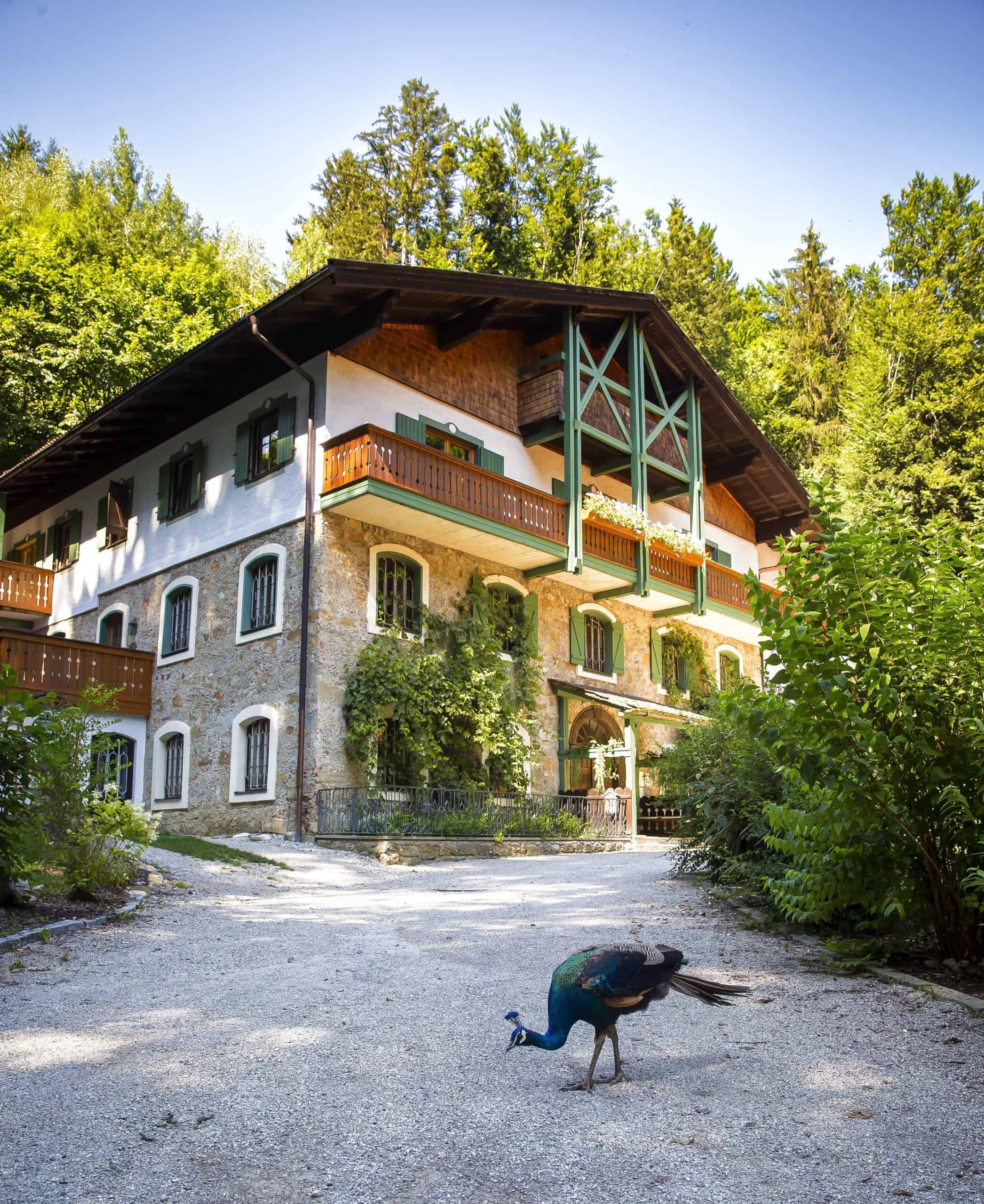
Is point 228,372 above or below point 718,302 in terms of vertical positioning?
below

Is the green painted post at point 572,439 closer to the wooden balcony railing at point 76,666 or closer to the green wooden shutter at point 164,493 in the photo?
the green wooden shutter at point 164,493

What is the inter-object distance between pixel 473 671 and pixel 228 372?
6.59 metres

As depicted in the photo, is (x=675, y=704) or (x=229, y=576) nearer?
(x=229, y=576)

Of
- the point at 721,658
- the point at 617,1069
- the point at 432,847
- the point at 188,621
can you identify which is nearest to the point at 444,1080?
the point at 617,1069

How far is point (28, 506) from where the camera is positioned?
81.3 feet

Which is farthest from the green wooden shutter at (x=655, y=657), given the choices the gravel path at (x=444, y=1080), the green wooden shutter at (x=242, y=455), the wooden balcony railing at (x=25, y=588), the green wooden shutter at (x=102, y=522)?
the gravel path at (x=444, y=1080)

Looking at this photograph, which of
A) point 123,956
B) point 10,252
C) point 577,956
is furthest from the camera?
point 10,252

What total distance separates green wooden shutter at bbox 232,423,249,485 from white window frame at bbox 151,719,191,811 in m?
4.33

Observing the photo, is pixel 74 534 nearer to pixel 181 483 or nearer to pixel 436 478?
pixel 181 483

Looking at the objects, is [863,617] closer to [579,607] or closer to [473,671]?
[473,671]

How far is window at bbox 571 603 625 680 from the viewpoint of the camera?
20484 millimetres

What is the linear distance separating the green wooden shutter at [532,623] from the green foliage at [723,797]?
8.38 meters

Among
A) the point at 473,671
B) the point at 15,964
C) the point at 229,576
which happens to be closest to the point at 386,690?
the point at 473,671

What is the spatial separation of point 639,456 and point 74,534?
12130mm
